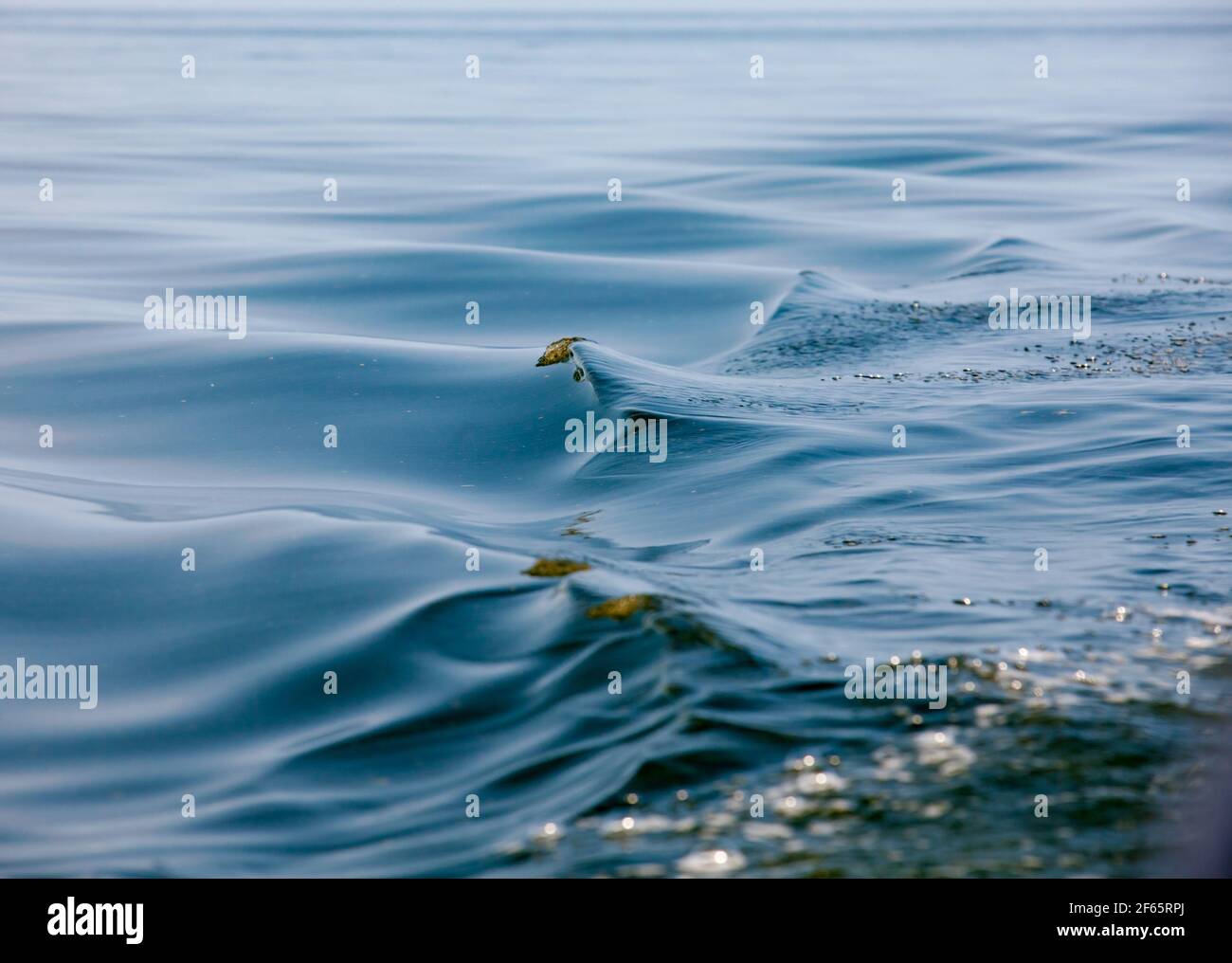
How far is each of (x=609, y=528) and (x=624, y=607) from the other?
1.95 meters

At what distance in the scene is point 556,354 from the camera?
41.4ft

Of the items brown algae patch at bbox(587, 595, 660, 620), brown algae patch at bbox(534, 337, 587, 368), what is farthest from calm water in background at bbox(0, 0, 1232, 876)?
brown algae patch at bbox(534, 337, 587, 368)

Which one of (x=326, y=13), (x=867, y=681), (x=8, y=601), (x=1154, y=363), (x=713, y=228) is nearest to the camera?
(x=867, y=681)

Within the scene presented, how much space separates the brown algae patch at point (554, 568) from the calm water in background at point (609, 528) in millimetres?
103

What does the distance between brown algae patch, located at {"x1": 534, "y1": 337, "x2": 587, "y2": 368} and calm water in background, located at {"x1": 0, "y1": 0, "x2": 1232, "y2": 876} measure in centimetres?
18

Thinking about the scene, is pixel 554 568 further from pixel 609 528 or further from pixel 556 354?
pixel 556 354

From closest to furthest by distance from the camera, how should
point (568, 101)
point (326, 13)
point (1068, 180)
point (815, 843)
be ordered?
point (815, 843), point (1068, 180), point (568, 101), point (326, 13)

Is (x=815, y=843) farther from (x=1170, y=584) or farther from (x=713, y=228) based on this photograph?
(x=713, y=228)

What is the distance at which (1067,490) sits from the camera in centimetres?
898

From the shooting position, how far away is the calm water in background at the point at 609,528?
5477 millimetres

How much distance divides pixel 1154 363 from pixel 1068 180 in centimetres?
1399
